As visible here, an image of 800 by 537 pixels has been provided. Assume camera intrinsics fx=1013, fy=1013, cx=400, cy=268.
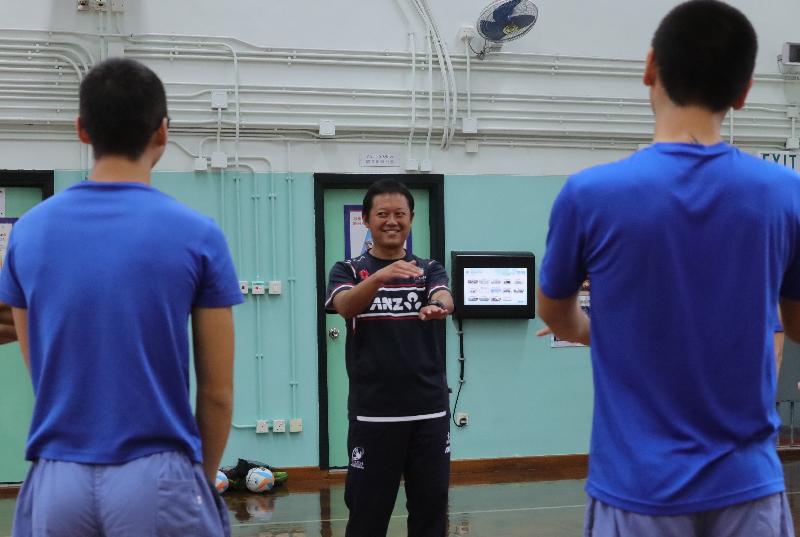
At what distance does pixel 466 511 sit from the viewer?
19.5ft

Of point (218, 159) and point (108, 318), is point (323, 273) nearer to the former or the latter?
point (218, 159)

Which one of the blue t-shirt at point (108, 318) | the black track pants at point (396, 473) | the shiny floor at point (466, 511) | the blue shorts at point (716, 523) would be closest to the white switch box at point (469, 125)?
the shiny floor at point (466, 511)

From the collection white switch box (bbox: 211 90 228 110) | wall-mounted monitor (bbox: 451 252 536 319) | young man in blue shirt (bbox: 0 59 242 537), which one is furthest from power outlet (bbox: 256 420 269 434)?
young man in blue shirt (bbox: 0 59 242 537)

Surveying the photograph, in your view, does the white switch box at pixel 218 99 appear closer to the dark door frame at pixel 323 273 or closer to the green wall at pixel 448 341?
the green wall at pixel 448 341

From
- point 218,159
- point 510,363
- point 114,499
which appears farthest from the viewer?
Result: point 510,363

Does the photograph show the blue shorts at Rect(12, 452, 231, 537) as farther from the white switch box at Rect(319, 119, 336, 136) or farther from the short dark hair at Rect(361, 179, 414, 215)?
the white switch box at Rect(319, 119, 336, 136)

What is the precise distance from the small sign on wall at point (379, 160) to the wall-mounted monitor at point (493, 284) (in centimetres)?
79

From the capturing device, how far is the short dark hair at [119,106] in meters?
1.78

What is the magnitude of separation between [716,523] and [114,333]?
3.33 feet

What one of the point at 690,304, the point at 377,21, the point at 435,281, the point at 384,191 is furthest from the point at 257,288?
the point at 690,304

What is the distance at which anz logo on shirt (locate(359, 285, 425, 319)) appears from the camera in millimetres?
3764

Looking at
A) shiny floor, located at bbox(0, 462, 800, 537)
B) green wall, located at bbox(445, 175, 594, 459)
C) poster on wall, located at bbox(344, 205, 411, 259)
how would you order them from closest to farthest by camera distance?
1. shiny floor, located at bbox(0, 462, 800, 537)
2. poster on wall, located at bbox(344, 205, 411, 259)
3. green wall, located at bbox(445, 175, 594, 459)

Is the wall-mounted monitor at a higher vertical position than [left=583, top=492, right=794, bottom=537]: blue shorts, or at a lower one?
higher

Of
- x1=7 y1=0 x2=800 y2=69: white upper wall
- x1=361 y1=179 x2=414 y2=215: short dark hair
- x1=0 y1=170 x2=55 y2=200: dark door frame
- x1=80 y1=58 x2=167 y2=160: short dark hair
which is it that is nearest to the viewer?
x1=80 y1=58 x2=167 y2=160: short dark hair
